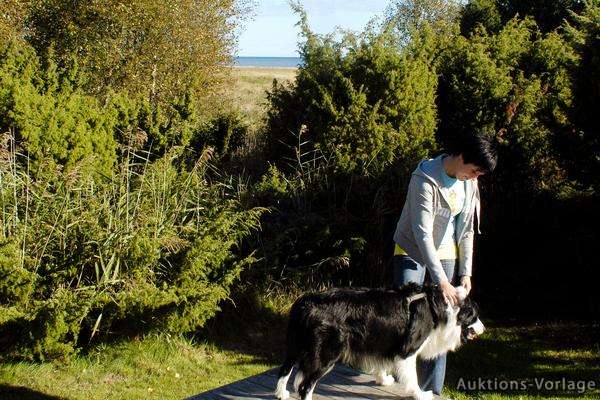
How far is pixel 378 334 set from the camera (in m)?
4.34

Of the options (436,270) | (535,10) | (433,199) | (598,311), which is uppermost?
(535,10)

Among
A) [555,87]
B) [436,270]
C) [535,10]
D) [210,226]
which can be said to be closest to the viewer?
[436,270]

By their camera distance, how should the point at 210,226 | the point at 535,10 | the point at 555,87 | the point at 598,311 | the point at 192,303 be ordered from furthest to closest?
the point at 535,10 → the point at 555,87 → the point at 598,311 → the point at 210,226 → the point at 192,303

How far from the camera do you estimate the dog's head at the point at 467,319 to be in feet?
14.5

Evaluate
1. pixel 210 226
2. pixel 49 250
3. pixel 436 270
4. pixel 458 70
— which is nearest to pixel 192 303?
pixel 210 226

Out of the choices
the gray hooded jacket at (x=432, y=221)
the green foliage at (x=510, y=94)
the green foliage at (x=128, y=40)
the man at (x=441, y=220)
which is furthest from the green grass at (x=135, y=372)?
the green foliage at (x=128, y=40)

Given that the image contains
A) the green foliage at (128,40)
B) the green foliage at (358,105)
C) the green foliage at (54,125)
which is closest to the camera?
the green foliage at (54,125)

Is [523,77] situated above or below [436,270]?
above

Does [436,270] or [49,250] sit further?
[49,250]

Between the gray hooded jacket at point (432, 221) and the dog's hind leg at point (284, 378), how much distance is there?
1.03 m

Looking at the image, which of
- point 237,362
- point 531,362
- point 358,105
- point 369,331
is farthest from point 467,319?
point 358,105

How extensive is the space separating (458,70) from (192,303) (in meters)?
5.83

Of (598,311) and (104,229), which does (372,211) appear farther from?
(104,229)

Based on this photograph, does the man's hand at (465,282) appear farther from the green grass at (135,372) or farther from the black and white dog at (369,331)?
the green grass at (135,372)
